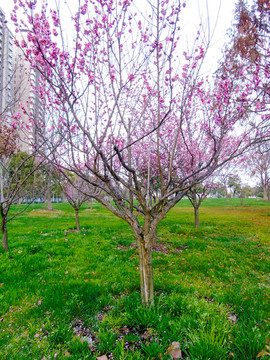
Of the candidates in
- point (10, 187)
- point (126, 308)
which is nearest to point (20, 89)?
point (10, 187)

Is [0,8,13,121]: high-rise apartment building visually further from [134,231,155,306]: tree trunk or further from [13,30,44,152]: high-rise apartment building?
[134,231,155,306]: tree trunk

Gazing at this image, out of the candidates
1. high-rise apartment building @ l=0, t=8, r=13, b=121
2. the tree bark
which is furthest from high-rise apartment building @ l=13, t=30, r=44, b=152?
the tree bark

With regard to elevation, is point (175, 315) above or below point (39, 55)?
below

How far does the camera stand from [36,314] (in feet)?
9.56

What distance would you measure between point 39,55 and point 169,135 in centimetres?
566

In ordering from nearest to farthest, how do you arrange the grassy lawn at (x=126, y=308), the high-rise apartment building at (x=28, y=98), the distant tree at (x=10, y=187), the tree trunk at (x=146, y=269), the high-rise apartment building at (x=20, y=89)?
the grassy lawn at (x=126, y=308) < the tree trunk at (x=146, y=269) < the high-rise apartment building at (x=28, y=98) < the high-rise apartment building at (x=20, y=89) < the distant tree at (x=10, y=187)

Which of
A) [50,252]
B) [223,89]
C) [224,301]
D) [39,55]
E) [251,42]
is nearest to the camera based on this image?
[39,55]

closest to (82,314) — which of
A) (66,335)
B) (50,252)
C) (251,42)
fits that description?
(66,335)

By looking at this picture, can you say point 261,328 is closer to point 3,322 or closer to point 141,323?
point 141,323

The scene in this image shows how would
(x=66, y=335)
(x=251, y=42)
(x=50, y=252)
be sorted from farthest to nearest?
1. (x=50, y=252)
2. (x=251, y=42)
3. (x=66, y=335)

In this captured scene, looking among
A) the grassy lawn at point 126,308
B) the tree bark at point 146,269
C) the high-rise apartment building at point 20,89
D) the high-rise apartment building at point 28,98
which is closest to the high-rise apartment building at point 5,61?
the high-rise apartment building at point 20,89

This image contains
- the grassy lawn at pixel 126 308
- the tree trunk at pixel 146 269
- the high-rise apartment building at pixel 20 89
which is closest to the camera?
the grassy lawn at pixel 126 308

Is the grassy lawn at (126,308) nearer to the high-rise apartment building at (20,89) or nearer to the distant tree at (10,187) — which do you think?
the distant tree at (10,187)

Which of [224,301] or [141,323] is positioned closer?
[141,323]
